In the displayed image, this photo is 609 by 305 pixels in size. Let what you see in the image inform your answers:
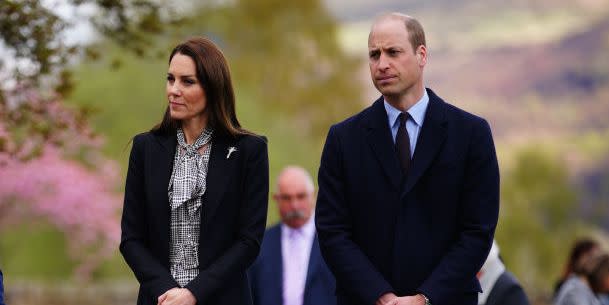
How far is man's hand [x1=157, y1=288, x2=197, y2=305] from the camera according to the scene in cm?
463

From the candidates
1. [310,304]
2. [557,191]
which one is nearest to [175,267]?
[310,304]

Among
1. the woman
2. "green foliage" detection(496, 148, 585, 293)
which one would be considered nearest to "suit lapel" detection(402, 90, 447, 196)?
the woman

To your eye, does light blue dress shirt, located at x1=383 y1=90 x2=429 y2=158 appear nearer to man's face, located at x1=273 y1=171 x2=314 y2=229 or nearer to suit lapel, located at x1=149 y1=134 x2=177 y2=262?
suit lapel, located at x1=149 y1=134 x2=177 y2=262

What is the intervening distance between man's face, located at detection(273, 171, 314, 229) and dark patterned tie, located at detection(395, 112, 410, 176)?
258 centimetres

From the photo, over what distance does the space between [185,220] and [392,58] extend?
3.57ft

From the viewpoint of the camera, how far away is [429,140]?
4.91 m

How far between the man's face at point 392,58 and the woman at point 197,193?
593 mm

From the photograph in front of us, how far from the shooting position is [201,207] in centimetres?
482

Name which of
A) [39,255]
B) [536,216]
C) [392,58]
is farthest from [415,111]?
[536,216]

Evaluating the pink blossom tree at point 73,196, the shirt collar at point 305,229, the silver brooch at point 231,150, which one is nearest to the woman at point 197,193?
the silver brooch at point 231,150

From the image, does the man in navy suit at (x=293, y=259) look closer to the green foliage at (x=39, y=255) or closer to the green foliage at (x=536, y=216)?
the green foliage at (x=39, y=255)

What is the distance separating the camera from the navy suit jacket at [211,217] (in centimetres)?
475

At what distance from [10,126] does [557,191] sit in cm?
6541

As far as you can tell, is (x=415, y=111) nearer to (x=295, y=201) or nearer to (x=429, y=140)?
(x=429, y=140)
